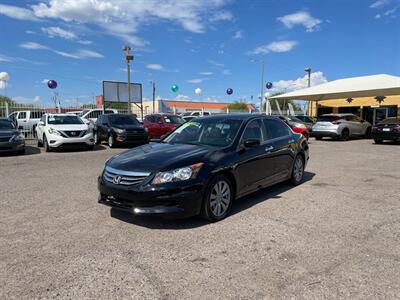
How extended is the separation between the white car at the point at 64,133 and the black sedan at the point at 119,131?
1.38m

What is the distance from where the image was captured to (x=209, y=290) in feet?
10.4

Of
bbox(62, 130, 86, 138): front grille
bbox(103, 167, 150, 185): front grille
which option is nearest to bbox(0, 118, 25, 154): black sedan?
bbox(62, 130, 86, 138): front grille

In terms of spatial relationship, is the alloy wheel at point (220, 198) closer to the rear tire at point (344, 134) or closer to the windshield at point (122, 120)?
the windshield at point (122, 120)

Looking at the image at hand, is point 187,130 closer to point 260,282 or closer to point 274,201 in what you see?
point 274,201

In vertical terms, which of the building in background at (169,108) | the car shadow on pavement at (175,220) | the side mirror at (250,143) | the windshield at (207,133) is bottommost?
the car shadow on pavement at (175,220)

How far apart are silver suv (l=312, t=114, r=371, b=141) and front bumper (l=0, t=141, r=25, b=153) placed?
51.9ft

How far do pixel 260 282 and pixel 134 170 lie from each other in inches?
87.3

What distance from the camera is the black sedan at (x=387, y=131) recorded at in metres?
17.7

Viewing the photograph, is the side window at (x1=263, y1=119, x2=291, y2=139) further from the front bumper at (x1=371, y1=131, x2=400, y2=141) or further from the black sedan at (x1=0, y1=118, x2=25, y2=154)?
the front bumper at (x1=371, y1=131, x2=400, y2=141)

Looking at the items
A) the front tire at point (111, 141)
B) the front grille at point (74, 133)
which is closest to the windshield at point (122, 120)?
the front tire at point (111, 141)

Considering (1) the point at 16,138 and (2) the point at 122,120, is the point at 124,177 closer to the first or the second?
(1) the point at 16,138

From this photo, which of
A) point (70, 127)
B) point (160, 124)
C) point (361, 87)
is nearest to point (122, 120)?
point (160, 124)

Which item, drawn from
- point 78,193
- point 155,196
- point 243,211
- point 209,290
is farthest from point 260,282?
point 78,193

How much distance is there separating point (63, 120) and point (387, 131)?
51.5 ft
